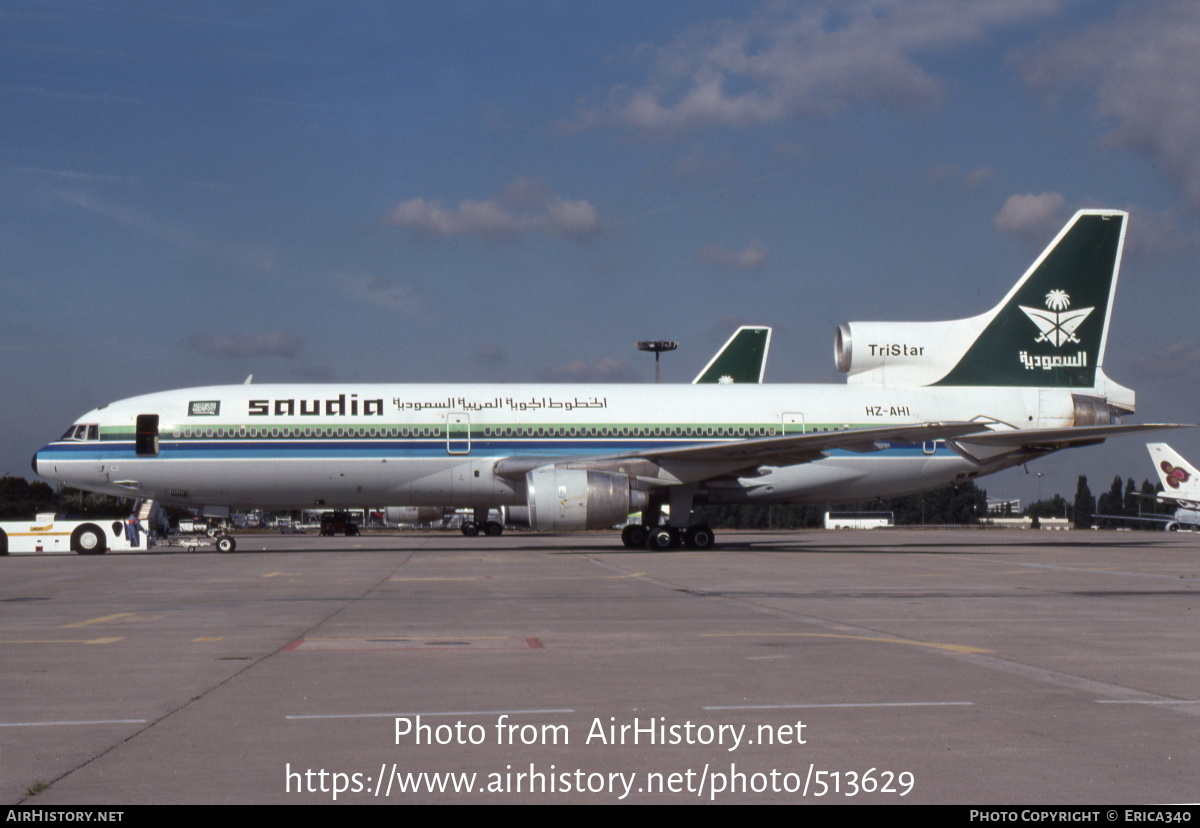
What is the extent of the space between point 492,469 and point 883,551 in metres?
10.3

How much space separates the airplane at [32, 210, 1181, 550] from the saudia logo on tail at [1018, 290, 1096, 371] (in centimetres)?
4

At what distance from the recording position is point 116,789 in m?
4.76

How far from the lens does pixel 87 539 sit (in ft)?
98.0

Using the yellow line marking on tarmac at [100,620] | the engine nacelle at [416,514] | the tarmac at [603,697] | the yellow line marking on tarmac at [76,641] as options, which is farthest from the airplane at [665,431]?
the engine nacelle at [416,514]

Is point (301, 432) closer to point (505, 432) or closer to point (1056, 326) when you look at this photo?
point (505, 432)

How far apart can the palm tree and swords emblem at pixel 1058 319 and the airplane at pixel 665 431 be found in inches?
1.5

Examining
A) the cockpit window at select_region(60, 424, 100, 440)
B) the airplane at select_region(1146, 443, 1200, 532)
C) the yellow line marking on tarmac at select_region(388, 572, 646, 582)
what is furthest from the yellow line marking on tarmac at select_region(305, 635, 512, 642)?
the airplane at select_region(1146, 443, 1200, 532)

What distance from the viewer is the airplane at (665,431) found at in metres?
26.9

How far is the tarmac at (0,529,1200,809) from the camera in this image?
491cm

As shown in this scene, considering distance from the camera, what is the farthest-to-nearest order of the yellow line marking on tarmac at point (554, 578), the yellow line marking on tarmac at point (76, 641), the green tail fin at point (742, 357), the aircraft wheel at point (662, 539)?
the green tail fin at point (742, 357)
the aircraft wheel at point (662, 539)
the yellow line marking on tarmac at point (554, 578)
the yellow line marking on tarmac at point (76, 641)

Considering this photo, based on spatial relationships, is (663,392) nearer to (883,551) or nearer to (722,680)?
(883,551)

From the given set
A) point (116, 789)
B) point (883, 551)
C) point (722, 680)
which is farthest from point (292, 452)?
point (116, 789)

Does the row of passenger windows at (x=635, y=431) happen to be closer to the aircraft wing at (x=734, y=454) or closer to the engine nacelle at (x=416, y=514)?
the aircraft wing at (x=734, y=454)

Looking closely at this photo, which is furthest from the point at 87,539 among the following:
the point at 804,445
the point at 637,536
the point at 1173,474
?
the point at 1173,474
